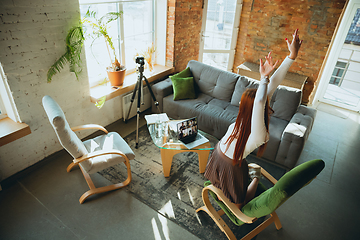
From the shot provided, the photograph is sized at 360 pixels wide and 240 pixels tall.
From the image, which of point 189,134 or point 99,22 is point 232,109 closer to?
point 189,134

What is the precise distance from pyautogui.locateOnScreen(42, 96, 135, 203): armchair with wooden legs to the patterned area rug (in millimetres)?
254

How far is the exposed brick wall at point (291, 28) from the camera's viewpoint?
447 cm

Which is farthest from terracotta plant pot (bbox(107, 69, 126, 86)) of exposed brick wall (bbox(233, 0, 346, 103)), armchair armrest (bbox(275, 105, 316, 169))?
exposed brick wall (bbox(233, 0, 346, 103))

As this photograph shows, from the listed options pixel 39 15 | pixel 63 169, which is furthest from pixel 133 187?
pixel 39 15

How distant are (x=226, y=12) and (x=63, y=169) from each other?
434 cm

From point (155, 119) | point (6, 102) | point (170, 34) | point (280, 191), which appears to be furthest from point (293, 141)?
point (6, 102)

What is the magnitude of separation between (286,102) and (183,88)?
162 centimetres

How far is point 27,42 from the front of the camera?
245 cm

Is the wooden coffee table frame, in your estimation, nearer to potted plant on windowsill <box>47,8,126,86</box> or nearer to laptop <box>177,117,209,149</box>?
laptop <box>177,117,209,149</box>

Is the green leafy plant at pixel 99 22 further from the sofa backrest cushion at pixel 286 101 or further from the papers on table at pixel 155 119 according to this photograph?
the sofa backrest cushion at pixel 286 101

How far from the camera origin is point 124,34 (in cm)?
384

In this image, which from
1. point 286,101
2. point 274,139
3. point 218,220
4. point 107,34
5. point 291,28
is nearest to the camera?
point 218,220

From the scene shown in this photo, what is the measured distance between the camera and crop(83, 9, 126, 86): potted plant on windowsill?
3121 millimetres

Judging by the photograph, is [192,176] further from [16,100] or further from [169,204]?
[16,100]
